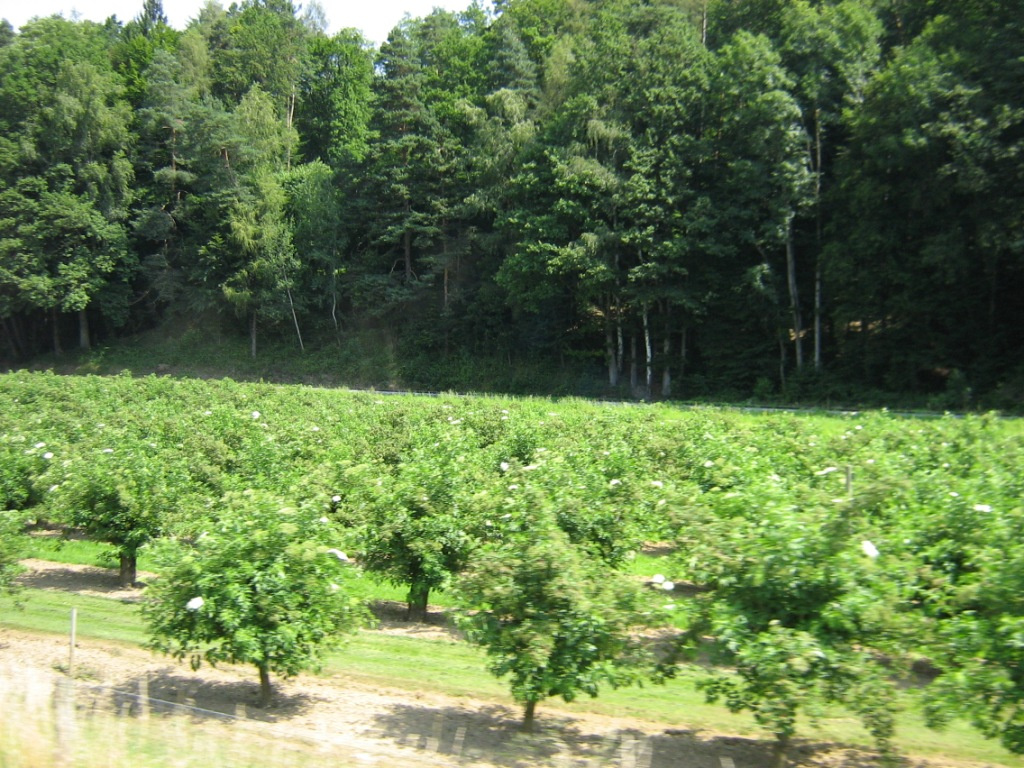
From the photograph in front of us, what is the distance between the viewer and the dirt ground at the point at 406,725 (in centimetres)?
816

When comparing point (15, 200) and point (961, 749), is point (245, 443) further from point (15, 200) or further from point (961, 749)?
point (15, 200)

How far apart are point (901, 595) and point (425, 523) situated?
5836 mm

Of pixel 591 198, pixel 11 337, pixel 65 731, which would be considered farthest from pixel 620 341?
pixel 11 337

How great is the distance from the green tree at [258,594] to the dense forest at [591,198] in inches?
1086

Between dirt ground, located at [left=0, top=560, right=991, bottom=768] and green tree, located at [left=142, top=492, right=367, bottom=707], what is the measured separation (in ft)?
2.33

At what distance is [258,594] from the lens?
891 centimetres

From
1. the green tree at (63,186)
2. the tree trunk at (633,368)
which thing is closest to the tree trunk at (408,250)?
the tree trunk at (633,368)

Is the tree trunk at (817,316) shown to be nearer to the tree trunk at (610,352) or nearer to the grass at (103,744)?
the tree trunk at (610,352)

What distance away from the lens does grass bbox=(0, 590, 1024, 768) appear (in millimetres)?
8570

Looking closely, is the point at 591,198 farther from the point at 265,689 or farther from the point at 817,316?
the point at 265,689

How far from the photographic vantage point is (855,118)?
1346 inches

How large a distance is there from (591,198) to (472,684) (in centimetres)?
3197

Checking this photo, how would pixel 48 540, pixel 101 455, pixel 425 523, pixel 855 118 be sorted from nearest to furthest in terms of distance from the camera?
pixel 425 523
pixel 101 455
pixel 48 540
pixel 855 118

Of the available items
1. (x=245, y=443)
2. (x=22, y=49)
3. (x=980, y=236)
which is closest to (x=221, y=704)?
(x=245, y=443)
